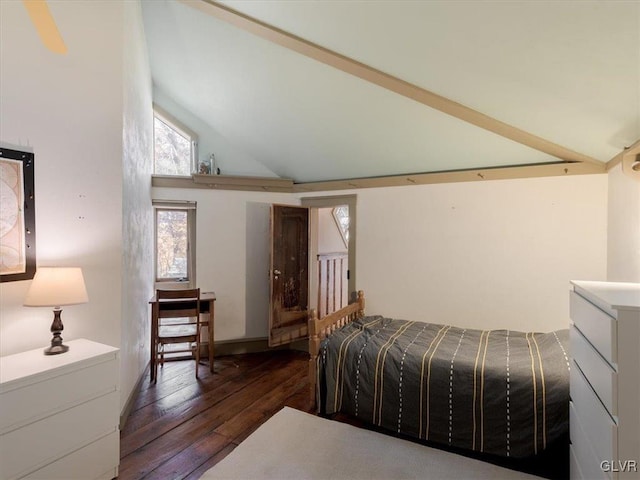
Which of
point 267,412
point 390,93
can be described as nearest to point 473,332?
point 267,412

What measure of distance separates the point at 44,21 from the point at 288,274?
3.18m

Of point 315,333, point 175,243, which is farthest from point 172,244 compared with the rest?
point 315,333

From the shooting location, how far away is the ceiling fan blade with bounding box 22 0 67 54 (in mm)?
1270

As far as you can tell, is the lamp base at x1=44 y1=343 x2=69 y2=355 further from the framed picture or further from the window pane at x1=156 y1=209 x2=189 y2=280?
the window pane at x1=156 y1=209 x2=189 y2=280

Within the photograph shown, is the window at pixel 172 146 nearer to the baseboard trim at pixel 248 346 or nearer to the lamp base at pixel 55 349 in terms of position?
the baseboard trim at pixel 248 346

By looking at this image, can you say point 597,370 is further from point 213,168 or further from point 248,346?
point 213,168

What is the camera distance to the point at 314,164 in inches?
151

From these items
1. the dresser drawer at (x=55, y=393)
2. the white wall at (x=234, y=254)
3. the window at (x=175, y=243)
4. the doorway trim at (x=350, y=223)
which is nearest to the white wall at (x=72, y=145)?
the dresser drawer at (x=55, y=393)

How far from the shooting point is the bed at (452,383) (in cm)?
191

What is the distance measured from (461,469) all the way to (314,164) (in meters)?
3.20

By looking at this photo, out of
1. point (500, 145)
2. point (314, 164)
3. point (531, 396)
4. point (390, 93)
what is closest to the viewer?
point (531, 396)

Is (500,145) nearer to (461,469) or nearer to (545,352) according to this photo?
(545,352)

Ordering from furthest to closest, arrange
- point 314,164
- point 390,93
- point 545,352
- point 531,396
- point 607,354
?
point 314,164
point 390,93
point 545,352
point 531,396
point 607,354

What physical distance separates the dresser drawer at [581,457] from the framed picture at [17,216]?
3.10 m
